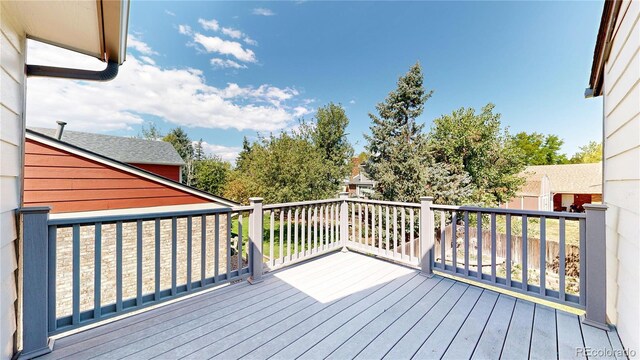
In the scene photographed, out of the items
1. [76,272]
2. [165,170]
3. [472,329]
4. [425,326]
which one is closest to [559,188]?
[472,329]

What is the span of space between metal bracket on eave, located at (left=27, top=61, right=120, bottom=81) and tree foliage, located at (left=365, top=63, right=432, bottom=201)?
11.2 metres

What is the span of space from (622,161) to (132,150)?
14.6 metres

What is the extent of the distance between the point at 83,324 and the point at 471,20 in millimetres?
11320

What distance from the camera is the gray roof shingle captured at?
32.7 feet

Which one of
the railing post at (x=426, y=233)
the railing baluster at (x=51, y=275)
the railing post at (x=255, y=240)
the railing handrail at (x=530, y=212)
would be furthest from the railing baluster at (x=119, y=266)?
the railing handrail at (x=530, y=212)

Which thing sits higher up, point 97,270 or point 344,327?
point 97,270

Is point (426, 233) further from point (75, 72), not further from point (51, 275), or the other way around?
point (75, 72)

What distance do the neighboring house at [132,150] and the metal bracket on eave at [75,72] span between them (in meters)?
10.2

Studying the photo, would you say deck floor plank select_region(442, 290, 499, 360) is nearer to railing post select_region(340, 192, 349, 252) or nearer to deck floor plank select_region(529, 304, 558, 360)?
deck floor plank select_region(529, 304, 558, 360)

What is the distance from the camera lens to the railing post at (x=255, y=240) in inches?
113

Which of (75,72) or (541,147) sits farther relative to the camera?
(541,147)

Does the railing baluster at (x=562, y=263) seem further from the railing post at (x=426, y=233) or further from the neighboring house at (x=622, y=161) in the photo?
the railing post at (x=426, y=233)

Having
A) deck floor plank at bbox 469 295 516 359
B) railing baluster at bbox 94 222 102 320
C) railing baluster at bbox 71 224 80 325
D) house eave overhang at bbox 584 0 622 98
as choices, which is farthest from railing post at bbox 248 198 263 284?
house eave overhang at bbox 584 0 622 98

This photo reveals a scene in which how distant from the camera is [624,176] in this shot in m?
1.69
